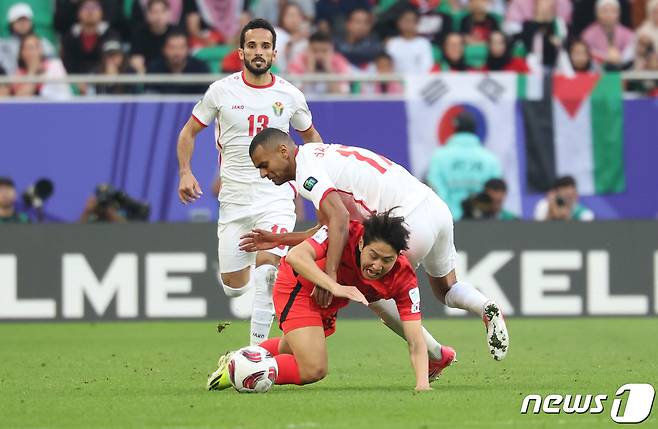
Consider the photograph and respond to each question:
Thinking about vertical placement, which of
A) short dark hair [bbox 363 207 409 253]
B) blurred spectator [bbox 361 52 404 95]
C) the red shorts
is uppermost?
blurred spectator [bbox 361 52 404 95]

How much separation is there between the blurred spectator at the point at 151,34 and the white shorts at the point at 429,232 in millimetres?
9522

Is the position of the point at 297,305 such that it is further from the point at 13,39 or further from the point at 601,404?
the point at 13,39

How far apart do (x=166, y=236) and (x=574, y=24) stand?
265 inches

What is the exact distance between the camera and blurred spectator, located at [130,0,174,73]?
19.0m

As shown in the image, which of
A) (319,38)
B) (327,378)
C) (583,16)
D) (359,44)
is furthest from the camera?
(583,16)

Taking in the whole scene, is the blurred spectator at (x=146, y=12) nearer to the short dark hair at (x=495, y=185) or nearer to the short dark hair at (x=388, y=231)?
the short dark hair at (x=495, y=185)

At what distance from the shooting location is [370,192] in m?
9.71

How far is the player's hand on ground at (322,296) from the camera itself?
9.07m

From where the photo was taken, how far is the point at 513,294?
16859mm

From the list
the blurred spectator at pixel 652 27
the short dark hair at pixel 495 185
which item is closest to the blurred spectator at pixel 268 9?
the short dark hair at pixel 495 185

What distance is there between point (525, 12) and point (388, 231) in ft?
39.1

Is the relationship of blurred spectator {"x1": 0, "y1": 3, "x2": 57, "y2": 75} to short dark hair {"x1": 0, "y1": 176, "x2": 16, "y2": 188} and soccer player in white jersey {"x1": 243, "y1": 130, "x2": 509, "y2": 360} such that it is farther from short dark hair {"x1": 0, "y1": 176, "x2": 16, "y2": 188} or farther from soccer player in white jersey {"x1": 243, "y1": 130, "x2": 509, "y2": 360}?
soccer player in white jersey {"x1": 243, "y1": 130, "x2": 509, "y2": 360}

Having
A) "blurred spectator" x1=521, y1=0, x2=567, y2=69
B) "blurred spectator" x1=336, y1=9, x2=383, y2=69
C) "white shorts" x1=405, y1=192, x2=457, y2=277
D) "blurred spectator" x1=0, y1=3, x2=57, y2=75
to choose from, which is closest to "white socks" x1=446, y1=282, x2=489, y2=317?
"white shorts" x1=405, y1=192, x2=457, y2=277

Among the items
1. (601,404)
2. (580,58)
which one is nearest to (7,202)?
(580,58)
